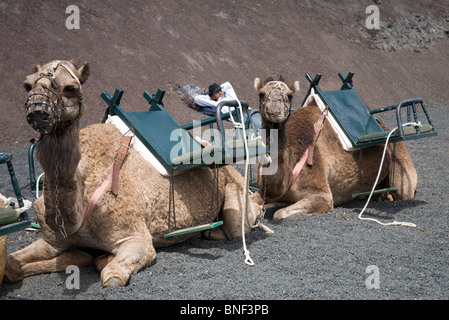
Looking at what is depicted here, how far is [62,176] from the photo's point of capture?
12.0 feet

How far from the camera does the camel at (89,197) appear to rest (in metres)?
3.55

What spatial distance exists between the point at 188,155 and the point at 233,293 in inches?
55.2

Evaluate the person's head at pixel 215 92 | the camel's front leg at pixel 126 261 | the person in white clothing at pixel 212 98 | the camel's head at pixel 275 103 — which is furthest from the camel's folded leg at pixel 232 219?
the person's head at pixel 215 92

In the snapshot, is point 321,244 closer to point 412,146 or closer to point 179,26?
point 412,146

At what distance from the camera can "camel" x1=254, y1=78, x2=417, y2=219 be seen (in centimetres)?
550

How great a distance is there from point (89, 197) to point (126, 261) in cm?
59

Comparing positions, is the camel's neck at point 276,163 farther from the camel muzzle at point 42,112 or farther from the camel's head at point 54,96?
the camel muzzle at point 42,112

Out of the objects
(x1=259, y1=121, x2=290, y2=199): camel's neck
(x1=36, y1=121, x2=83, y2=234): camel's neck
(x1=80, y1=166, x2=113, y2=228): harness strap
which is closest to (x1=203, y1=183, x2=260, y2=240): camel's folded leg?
(x1=259, y1=121, x2=290, y2=199): camel's neck

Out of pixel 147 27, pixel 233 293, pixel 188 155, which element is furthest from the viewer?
pixel 147 27

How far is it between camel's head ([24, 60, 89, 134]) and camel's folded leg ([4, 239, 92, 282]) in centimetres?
129

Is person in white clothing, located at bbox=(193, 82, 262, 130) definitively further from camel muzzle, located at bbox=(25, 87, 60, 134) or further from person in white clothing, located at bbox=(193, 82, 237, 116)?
camel muzzle, located at bbox=(25, 87, 60, 134)

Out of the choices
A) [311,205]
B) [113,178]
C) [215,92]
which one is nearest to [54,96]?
[113,178]

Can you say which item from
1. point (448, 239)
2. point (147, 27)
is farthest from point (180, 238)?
point (147, 27)

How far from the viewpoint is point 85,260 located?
4418 mm
